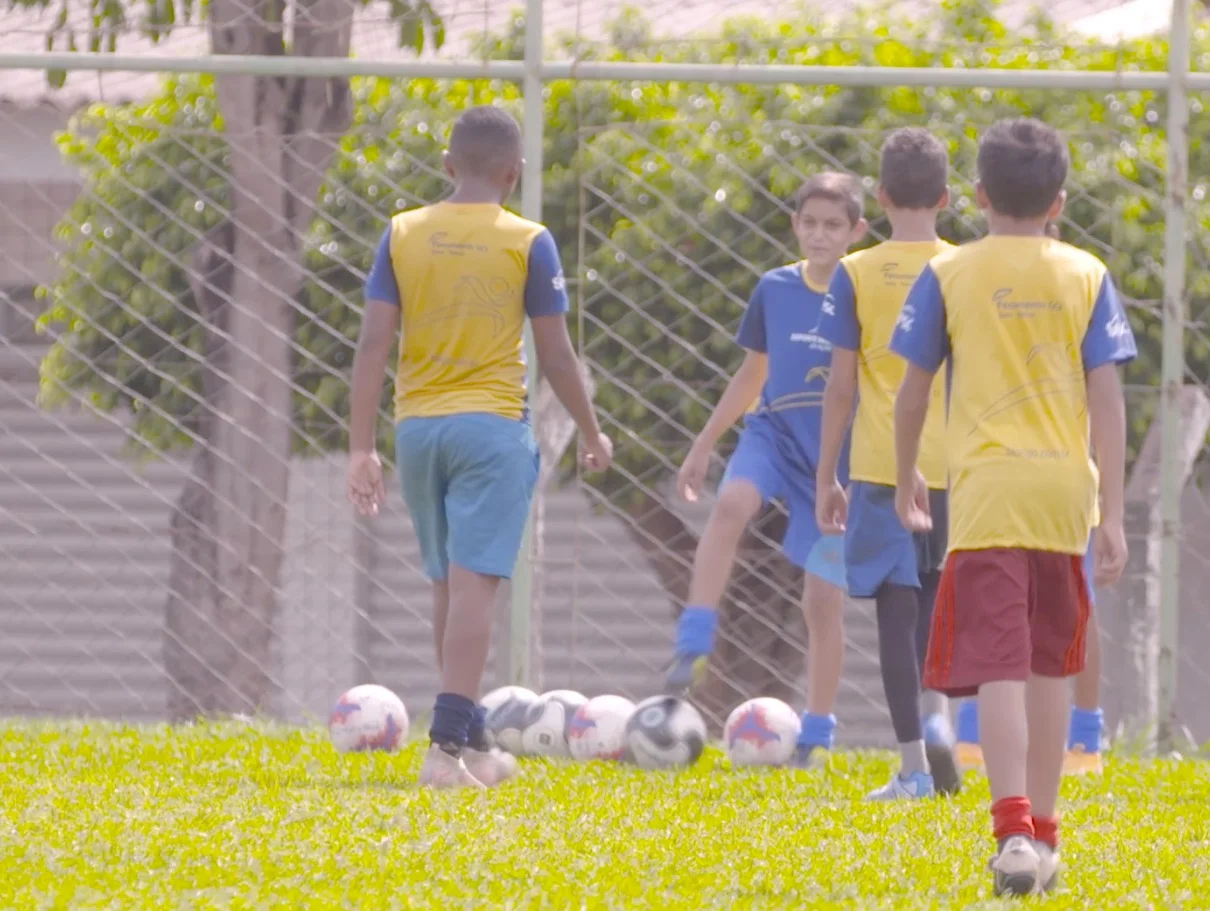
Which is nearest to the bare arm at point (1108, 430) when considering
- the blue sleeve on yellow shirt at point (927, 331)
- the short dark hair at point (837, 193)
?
the blue sleeve on yellow shirt at point (927, 331)

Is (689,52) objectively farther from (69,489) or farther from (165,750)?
(69,489)

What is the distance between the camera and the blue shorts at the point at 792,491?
5746 mm

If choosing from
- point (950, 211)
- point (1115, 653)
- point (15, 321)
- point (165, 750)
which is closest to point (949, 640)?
point (165, 750)

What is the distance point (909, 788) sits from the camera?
17.1ft

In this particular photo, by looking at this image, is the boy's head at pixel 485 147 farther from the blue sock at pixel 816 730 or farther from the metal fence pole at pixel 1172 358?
the metal fence pole at pixel 1172 358

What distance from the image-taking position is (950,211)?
7398 mm

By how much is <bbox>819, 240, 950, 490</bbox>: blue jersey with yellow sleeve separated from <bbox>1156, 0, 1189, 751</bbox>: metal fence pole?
1456mm

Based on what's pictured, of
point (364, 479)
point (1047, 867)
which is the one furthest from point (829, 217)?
point (1047, 867)

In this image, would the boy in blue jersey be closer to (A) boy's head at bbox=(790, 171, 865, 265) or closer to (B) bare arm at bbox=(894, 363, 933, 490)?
(A) boy's head at bbox=(790, 171, 865, 265)

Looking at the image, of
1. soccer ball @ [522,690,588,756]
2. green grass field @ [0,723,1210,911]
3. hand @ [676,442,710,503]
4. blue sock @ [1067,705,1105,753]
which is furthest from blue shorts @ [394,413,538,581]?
blue sock @ [1067,705,1105,753]

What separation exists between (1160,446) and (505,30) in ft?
9.80

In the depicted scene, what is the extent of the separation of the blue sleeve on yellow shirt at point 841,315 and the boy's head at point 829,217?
62cm

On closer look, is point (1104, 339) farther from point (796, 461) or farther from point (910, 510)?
point (796, 461)

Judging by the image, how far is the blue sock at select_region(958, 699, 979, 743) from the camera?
19.6ft
